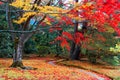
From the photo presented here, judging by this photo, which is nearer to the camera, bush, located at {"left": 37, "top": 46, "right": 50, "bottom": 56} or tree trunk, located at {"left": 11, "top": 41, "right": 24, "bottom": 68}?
tree trunk, located at {"left": 11, "top": 41, "right": 24, "bottom": 68}

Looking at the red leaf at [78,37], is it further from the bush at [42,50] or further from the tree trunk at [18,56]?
the bush at [42,50]

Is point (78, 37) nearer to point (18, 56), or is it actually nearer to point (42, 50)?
point (18, 56)

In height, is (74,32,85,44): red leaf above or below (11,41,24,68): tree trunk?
above

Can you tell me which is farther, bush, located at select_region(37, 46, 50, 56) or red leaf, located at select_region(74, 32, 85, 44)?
bush, located at select_region(37, 46, 50, 56)

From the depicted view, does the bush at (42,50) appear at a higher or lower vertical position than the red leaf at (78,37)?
lower

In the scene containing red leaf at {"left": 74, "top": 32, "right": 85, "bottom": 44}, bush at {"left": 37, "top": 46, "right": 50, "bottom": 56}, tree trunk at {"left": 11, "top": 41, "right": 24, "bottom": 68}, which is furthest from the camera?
bush at {"left": 37, "top": 46, "right": 50, "bottom": 56}

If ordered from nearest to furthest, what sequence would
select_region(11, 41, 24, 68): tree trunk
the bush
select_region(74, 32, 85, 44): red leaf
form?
select_region(11, 41, 24, 68): tree trunk
select_region(74, 32, 85, 44): red leaf
the bush

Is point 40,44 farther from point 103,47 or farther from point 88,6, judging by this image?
point 88,6

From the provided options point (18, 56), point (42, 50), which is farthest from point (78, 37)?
point (42, 50)

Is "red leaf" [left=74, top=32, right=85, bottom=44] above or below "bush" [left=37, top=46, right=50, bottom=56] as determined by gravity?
above

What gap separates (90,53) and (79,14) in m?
12.9

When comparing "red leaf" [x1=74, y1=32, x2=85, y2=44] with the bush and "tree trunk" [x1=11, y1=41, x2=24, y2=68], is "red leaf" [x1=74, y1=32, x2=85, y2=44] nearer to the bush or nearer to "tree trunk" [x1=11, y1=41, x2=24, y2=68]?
"tree trunk" [x1=11, y1=41, x2=24, y2=68]

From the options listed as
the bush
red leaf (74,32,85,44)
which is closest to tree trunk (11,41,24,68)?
red leaf (74,32,85,44)

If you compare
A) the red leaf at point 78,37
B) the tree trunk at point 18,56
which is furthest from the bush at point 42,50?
the tree trunk at point 18,56
